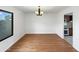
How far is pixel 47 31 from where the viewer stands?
1124 centimetres

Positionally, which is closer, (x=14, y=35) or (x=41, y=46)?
(x=41, y=46)

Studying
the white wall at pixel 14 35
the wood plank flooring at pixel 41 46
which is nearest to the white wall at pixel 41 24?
the white wall at pixel 14 35

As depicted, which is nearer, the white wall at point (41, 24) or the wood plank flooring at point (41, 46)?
the wood plank flooring at point (41, 46)

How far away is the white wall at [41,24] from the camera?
11.1 metres

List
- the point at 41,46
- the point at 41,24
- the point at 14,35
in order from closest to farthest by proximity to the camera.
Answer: the point at 41,46 → the point at 14,35 → the point at 41,24

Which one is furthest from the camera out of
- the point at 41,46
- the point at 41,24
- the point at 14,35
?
the point at 41,24

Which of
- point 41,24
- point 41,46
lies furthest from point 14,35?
point 41,24

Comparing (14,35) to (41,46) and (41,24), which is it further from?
(41,24)

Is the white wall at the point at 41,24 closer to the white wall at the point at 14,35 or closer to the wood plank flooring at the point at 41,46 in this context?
the white wall at the point at 14,35

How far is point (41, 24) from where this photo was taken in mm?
11195
